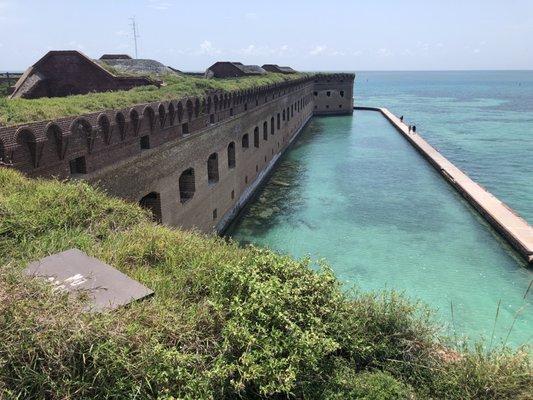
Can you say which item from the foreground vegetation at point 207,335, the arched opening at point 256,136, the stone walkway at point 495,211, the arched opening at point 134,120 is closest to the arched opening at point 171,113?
the arched opening at point 134,120

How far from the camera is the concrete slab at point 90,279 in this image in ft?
13.6

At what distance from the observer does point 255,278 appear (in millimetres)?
4414

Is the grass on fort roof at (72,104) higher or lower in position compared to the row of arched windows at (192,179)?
higher

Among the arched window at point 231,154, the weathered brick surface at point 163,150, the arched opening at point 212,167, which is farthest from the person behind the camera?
the arched window at point 231,154

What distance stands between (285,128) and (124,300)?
100ft

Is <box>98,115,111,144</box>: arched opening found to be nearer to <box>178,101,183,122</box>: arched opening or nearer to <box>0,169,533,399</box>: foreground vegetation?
<box>0,169,533,399</box>: foreground vegetation

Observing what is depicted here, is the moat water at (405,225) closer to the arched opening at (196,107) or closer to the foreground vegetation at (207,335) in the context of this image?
the foreground vegetation at (207,335)

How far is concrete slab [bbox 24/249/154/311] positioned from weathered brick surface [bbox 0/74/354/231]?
9.97 feet

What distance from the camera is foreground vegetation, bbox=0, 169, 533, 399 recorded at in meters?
3.38

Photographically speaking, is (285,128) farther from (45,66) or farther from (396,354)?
(396,354)

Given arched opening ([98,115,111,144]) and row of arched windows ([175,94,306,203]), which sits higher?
arched opening ([98,115,111,144])

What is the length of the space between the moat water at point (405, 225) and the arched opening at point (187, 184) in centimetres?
330

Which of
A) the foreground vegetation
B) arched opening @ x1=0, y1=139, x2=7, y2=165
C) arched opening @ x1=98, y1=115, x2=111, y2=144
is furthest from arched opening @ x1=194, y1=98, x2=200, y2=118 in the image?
the foreground vegetation

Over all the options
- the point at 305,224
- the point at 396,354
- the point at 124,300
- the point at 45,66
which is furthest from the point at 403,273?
the point at 45,66
